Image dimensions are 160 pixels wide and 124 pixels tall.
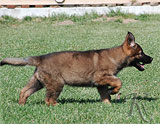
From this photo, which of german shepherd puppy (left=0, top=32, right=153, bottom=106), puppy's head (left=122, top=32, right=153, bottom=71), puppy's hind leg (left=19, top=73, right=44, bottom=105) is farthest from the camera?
puppy's head (left=122, top=32, right=153, bottom=71)

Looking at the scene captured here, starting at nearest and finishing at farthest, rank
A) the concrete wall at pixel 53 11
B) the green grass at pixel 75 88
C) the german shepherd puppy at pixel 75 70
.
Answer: the green grass at pixel 75 88, the german shepherd puppy at pixel 75 70, the concrete wall at pixel 53 11

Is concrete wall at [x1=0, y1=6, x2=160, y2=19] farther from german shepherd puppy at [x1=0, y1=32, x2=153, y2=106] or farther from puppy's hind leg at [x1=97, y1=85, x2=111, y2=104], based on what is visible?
puppy's hind leg at [x1=97, y1=85, x2=111, y2=104]

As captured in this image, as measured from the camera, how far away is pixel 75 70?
7824 millimetres

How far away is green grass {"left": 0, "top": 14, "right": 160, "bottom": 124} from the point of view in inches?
274

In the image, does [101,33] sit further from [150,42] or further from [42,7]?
[42,7]

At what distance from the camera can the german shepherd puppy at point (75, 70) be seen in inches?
299

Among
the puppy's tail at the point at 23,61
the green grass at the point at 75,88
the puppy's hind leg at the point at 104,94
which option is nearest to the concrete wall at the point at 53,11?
the green grass at the point at 75,88

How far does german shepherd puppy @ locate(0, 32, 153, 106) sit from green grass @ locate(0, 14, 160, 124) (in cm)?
28

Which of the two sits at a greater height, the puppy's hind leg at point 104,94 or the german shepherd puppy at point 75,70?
the german shepherd puppy at point 75,70

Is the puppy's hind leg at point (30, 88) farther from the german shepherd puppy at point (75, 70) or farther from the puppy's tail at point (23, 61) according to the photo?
the puppy's tail at point (23, 61)

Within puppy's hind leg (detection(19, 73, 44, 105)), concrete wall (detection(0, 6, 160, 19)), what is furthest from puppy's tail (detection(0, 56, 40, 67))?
concrete wall (detection(0, 6, 160, 19))

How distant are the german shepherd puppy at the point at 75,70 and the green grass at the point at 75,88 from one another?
0.92ft

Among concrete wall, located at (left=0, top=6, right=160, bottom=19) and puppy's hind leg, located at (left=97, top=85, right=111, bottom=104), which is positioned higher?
puppy's hind leg, located at (left=97, top=85, right=111, bottom=104)

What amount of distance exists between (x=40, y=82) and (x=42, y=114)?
0.82 metres
